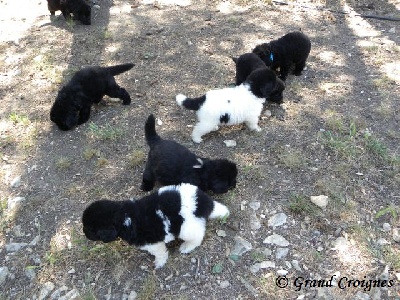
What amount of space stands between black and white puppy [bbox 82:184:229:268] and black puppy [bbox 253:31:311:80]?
10.8 feet

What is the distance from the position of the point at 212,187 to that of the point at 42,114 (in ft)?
10.7

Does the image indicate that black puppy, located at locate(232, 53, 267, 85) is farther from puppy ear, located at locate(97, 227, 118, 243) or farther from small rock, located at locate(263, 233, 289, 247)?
puppy ear, located at locate(97, 227, 118, 243)

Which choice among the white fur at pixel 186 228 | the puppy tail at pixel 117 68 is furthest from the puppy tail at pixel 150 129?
the puppy tail at pixel 117 68

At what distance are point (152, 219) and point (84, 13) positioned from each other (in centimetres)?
612

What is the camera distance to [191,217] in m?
3.39

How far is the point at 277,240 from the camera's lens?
3.71 meters

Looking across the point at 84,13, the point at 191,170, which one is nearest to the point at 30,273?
the point at 191,170

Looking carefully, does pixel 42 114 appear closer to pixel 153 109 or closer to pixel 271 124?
pixel 153 109

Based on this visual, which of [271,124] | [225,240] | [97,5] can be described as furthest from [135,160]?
[97,5]

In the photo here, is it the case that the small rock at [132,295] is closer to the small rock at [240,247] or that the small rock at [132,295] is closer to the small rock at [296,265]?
the small rock at [240,247]

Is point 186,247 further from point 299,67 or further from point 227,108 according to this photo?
point 299,67

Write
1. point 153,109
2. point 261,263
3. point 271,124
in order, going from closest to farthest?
point 261,263 → point 271,124 → point 153,109

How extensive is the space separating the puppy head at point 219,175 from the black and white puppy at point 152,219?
41 cm

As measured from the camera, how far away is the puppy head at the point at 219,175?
3.88 metres
